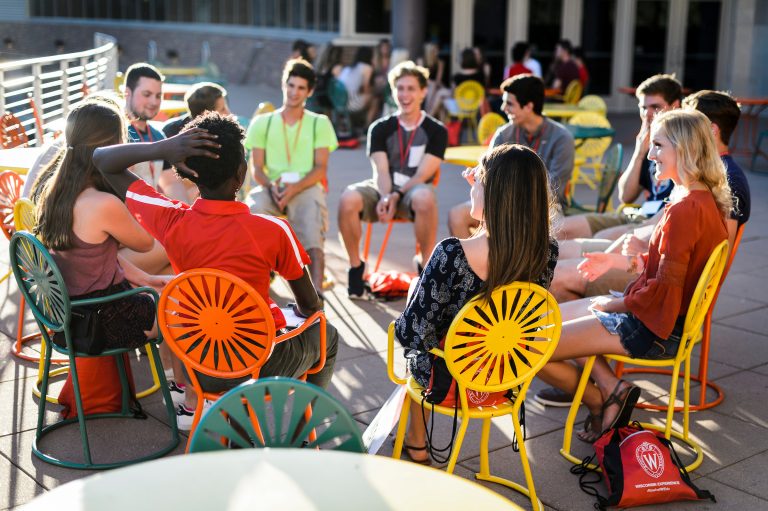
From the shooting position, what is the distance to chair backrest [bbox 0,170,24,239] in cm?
497

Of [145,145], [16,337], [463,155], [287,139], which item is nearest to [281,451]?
[145,145]

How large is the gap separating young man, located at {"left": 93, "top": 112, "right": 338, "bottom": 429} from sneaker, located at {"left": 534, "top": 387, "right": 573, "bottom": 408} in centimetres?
139

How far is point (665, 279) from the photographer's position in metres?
3.56

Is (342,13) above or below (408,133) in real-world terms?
above

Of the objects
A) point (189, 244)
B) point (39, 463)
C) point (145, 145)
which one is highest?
point (145, 145)

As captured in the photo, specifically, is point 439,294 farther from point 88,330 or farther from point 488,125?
point 488,125

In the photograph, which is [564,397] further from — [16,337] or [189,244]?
[16,337]

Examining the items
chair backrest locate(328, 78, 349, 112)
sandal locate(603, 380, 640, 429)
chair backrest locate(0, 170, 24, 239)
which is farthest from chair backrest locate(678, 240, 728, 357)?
chair backrest locate(328, 78, 349, 112)

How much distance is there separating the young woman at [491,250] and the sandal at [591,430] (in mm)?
836

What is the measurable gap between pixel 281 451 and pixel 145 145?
1691mm

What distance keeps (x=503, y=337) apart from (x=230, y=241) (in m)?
0.99

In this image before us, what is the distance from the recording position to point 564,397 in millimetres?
4262

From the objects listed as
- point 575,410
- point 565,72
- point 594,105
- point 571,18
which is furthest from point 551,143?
point 571,18

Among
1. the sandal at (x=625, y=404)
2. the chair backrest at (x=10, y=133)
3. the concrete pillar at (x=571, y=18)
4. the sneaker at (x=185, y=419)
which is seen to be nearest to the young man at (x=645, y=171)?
the sandal at (x=625, y=404)
